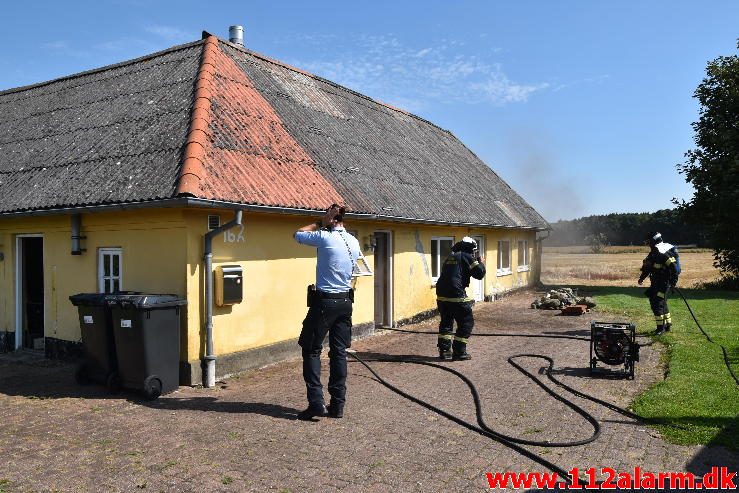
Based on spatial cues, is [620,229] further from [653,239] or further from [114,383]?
[114,383]

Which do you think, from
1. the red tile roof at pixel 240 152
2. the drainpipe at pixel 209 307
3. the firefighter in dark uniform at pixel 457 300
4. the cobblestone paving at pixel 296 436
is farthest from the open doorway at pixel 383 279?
the drainpipe at pixel 209 307

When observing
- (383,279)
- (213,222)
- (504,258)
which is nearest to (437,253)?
(383,279)

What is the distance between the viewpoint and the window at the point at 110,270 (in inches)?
326

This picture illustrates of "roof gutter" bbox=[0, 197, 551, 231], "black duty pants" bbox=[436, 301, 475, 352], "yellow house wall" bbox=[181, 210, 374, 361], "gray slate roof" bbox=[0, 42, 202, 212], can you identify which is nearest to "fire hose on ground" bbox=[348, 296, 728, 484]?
"black duty pants" bbox=[436, 301, 475, 352]

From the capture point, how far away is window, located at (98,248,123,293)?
8285 millimetres

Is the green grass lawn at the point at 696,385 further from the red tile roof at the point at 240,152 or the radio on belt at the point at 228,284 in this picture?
the red tile roof at the point at 240,152

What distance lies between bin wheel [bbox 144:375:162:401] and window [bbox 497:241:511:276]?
517 inches

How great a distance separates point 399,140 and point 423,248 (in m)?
3.98

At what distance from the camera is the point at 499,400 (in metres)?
6.85

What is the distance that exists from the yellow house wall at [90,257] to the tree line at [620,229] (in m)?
66.0

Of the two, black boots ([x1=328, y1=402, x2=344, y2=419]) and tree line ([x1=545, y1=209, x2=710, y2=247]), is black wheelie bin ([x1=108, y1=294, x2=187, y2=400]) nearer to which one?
black boots ([x1=328, y1=402, x2=344, y2=419])

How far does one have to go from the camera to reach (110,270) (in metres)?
8.42

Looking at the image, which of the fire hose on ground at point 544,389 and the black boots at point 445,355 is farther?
the black boots at point 445,355

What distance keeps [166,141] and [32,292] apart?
382 cm
